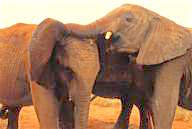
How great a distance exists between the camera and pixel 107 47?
5539mm

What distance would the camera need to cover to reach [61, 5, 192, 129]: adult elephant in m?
5.52

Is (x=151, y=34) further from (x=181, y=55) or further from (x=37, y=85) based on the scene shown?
(x=37, y=85)

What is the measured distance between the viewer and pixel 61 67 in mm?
5062

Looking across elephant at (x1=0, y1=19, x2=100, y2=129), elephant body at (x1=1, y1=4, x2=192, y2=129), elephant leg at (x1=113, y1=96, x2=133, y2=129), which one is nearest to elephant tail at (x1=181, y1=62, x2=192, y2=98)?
elephant body at (x1=1, y1=4, x2=192, y2=129)

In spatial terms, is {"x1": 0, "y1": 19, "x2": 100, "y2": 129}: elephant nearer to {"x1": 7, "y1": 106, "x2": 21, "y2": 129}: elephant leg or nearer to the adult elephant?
the adult elephant

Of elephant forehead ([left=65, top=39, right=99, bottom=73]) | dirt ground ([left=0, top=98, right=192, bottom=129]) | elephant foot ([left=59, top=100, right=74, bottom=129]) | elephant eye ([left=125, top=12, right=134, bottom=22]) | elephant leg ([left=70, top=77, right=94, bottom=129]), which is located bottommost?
dirt ground ([left=0, top=98, right=192, bottom=129])

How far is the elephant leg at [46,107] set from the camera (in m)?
5.23

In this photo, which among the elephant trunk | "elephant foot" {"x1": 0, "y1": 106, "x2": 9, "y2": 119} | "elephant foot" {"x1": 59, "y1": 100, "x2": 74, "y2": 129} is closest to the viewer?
Answer: the elephant trunk

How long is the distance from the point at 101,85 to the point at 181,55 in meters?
1.00

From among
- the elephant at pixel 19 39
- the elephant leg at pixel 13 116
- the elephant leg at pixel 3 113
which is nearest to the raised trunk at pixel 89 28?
the elephant at pixel 19 39

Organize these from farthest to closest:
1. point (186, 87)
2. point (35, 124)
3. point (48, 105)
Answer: point (35, 124) < point (186, 87) < point (48, 105)

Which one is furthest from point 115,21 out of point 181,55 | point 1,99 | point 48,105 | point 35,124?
point 35,124

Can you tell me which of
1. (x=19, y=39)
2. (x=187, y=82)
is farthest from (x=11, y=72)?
(x=187, y=82)

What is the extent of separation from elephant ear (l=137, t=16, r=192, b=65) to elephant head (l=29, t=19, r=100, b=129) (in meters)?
0.64
